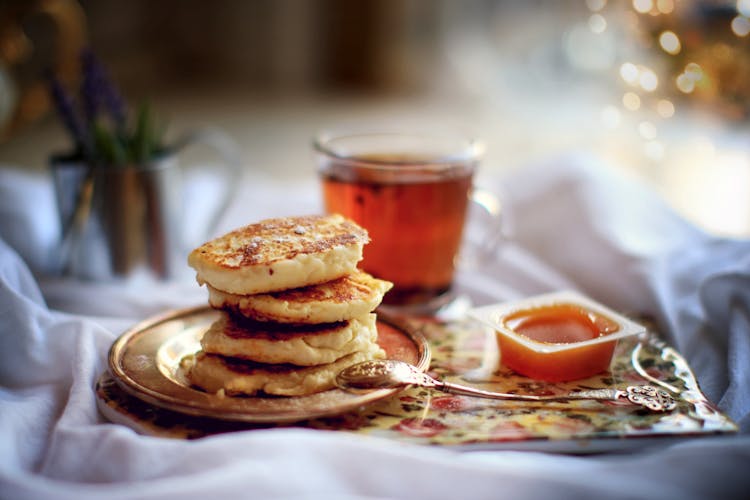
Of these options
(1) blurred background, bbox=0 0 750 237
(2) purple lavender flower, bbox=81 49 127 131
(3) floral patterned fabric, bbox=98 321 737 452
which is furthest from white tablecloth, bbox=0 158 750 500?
(1) blurred background, bbox=0 0 750 237

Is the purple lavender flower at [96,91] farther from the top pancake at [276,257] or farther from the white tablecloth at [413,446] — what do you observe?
the top pancake at [276,257]

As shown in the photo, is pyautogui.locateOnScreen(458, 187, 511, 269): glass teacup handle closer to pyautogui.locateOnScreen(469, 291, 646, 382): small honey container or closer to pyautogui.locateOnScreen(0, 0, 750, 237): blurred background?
pyautogui.locateOnScreen(469, 291, 646, 382): small honey container

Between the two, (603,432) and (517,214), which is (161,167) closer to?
(517,214)

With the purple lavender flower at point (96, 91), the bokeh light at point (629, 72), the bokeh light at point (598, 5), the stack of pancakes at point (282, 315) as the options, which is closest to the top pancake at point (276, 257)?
the stack of pancakes at point (282, 315)

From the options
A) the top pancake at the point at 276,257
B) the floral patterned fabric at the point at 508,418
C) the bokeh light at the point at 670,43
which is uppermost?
the bokeh light at the point at 670,43

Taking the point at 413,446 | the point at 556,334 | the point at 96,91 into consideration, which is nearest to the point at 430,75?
the point at 96,91

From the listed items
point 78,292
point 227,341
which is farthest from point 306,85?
point 227,341
